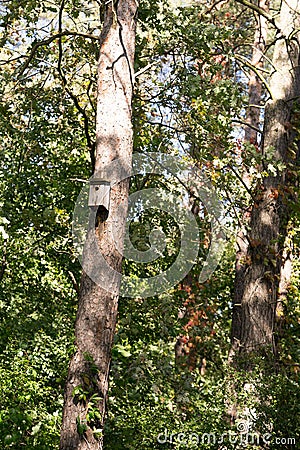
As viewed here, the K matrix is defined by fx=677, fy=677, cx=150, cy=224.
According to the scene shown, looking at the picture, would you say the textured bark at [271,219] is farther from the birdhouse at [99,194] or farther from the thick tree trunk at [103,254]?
the birdhouse at [99,194]

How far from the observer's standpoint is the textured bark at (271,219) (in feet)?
25.7

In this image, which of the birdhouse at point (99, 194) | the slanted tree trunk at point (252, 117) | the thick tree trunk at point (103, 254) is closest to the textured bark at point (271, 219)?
the slanted tree trunk at point (252, 117)

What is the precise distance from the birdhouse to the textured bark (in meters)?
3.17

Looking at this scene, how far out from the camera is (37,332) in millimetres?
7625

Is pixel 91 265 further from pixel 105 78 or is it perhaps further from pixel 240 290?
pixel 240 290

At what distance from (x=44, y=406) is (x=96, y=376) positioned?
2.05m

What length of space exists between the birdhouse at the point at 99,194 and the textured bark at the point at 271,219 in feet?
10.4

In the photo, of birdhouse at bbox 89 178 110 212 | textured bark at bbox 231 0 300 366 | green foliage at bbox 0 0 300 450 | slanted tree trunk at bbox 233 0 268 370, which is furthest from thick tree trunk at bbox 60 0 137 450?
slanted tree trunk at bbox 233 0 268 370

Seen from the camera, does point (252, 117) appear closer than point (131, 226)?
No

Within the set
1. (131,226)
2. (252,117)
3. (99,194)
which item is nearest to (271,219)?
(131,226)

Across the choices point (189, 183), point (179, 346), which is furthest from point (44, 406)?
point (179, 346)

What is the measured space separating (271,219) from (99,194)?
3.55m

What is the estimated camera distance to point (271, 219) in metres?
8.16

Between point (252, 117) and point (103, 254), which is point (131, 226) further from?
point (252, 117)
